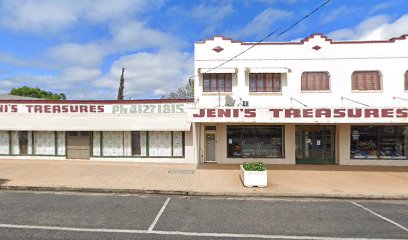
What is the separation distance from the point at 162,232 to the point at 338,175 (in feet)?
31.3

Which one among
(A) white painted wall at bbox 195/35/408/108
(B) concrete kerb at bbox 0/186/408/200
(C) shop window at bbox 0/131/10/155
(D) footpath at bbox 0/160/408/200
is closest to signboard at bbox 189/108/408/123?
(A) white painted wall at bbox 195/35/408/108

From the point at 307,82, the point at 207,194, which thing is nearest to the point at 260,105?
the point at 307,82

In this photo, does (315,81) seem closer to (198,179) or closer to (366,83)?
(366,83)

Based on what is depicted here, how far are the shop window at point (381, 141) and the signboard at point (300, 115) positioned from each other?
3.02 meters

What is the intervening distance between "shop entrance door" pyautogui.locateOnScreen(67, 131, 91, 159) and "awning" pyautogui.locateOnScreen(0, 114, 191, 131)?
722 millimetres

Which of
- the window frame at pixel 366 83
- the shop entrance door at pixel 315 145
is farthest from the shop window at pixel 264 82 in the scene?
the window frame at pixel 366 83

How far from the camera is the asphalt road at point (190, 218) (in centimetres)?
597

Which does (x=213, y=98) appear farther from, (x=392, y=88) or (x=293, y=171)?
(x=392, y=88)

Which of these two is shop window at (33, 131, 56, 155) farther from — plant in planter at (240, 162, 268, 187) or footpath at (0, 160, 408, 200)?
plant in planter at (240, 162, 268, 187)

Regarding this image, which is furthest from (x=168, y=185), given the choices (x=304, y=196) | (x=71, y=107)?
(x=71, y=107)

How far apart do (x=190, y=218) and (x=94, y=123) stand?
1042 centimetres

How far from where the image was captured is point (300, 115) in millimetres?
12070

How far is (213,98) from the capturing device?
14734mm

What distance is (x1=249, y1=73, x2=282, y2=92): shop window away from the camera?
48.3 ft
